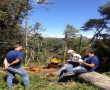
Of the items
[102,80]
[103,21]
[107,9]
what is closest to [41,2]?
[102,80]

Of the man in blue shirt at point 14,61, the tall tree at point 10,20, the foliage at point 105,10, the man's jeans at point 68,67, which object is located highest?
the foliage at point 105,10

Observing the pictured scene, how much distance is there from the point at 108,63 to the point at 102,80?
8.38 metres

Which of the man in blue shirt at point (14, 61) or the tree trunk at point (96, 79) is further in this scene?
the tree trunk at point (96, 79)

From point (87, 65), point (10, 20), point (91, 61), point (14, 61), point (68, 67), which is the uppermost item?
point (10, 20)

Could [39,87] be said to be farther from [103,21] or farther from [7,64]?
[103,21]

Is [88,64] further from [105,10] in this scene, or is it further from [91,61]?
[105,10]

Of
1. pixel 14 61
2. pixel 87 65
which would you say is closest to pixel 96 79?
pixel 87 65

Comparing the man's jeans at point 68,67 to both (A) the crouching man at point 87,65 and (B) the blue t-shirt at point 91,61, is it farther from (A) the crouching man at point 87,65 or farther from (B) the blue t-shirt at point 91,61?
(B) the blue t-shirt at point 91,61

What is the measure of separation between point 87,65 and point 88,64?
7 centimetres

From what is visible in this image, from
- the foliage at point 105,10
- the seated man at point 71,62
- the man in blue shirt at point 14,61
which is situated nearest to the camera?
the man in blue shirt at point 14,61

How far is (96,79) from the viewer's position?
579 centimetres

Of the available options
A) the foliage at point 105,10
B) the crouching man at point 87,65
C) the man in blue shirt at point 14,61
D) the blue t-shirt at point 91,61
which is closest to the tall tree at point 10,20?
the man in blue shirt at point 14,61

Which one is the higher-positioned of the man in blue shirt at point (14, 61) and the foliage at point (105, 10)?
the foliage at point (105, 10)

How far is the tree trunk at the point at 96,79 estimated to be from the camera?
17.5 ft
